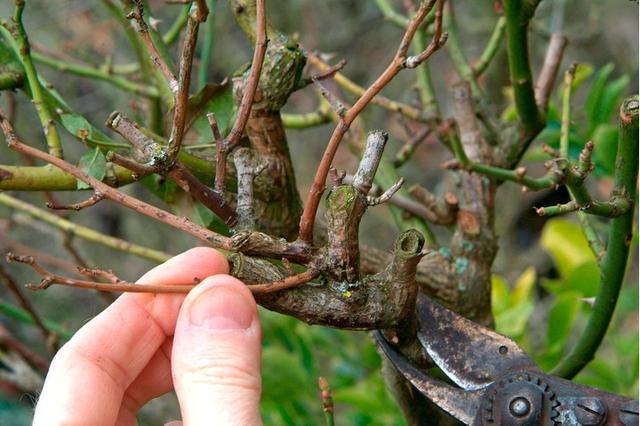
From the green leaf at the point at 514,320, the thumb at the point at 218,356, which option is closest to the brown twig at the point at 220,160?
the thumb at the point at 218,356

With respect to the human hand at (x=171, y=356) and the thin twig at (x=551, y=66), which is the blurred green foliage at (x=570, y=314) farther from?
the human hand at (x=171, y=356)

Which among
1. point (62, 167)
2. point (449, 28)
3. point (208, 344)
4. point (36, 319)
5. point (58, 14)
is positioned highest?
point (58, 14)

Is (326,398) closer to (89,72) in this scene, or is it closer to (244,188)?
(244,188)

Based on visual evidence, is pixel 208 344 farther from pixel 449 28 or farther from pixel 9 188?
pixel 449 28

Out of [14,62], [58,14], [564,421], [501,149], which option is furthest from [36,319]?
[58,14]

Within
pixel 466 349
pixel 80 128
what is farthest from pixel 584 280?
pixel 80 128

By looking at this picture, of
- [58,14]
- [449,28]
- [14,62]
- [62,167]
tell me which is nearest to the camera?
[62,167]

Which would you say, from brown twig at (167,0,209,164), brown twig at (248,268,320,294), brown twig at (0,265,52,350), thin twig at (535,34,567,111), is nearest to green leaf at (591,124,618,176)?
thin twig at (535,34,567,111)
